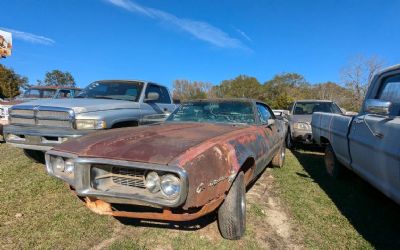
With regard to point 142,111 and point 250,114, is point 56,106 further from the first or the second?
point 250,114

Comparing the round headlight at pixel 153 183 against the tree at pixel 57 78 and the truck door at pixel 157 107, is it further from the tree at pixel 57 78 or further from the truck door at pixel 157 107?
the tree at pixel 57 78

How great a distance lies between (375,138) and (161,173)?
2.54 meters

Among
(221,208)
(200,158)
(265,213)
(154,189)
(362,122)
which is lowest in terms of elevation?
(265,213)

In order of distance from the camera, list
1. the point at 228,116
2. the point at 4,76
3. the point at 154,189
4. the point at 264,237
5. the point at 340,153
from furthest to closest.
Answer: the point at 4,76 < the point at 340,153 < the point at 228,116 < the point at 264,237 < the point at 154,189

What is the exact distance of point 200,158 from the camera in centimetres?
240

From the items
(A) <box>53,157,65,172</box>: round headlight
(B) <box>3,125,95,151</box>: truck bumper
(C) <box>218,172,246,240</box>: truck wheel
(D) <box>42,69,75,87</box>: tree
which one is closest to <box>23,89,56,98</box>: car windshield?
(B) <box>3,125,95,151</box>: truck bumper

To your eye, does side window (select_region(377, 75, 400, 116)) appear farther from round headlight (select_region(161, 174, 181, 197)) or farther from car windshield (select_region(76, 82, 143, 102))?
car windshield (select_region(76, 82, 143, 102))

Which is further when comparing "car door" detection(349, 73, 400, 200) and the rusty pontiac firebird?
"car door" detection(349, 73, 400, 200)

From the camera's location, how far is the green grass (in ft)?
9.91

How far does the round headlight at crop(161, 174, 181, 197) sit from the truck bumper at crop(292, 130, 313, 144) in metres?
6.78

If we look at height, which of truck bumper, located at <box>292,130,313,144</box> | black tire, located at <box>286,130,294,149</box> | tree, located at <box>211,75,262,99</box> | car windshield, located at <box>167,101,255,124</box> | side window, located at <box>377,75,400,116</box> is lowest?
black tire, located at <box>286,130,294,149</box>

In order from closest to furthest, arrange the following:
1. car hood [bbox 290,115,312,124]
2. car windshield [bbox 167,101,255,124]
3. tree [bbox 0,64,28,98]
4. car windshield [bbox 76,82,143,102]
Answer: car windshield [bbox 167,101,255,124] < car windshield [bbox 76,82,143,102] < car hood [bbox 290,115,312,124] < tree [bbox 0,64,28,98]

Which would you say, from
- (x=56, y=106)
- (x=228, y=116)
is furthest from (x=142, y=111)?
(x=228, y=116)

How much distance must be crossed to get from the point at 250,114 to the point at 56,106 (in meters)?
3.41
